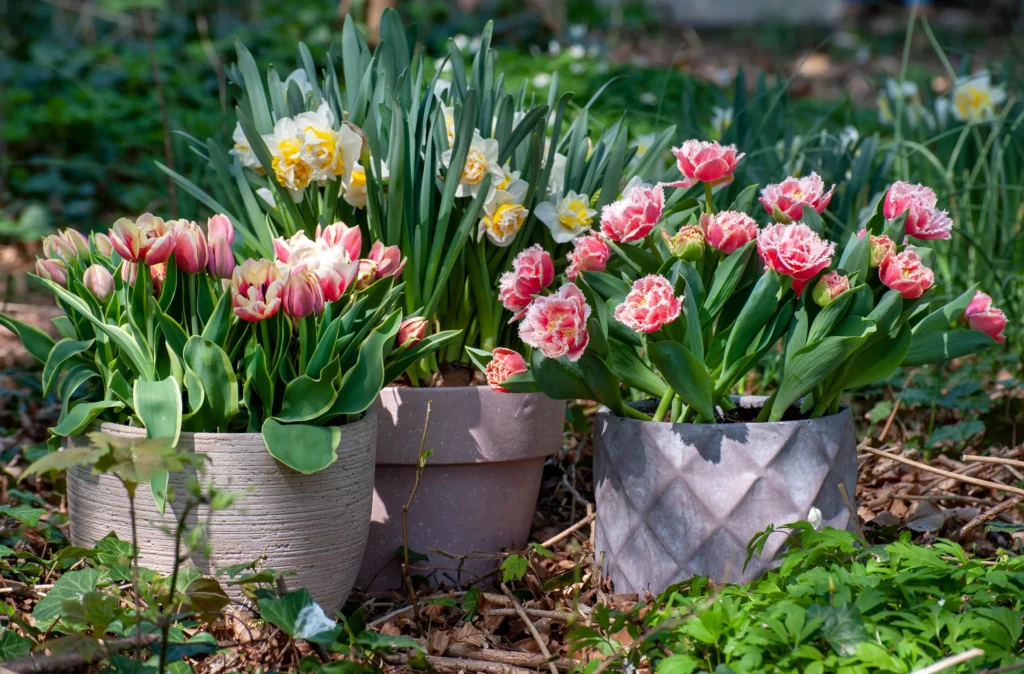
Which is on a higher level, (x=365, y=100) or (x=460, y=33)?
(x=365, y=100)

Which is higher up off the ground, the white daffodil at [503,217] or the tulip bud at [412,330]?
the white daffodil at [503,217]

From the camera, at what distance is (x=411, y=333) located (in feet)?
4.53

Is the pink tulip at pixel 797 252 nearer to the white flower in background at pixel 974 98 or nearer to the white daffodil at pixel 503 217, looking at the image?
the white daffodil at pixel 503 217

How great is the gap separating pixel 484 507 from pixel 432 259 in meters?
0.39

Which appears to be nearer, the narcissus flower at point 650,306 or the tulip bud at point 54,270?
the narcissus flower at point 650,306

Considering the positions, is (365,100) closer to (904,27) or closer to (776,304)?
(776,304)

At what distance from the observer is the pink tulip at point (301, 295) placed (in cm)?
123

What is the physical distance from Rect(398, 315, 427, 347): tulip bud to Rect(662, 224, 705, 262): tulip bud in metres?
0.37

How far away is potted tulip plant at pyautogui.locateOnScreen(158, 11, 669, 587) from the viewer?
4.83 feet

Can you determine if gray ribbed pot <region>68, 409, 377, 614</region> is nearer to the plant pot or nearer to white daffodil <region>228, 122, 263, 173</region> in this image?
the plant pot

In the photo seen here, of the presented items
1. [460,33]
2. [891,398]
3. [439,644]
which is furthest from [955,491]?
Result: [460,33]

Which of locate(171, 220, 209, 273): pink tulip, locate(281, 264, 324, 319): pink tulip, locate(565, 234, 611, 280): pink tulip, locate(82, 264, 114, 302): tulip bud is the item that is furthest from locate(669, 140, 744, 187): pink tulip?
locate(82, 264, 114, 302): tulip bud

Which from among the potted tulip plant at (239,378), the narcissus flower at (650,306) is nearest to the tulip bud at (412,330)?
the potted tulip plant at (239,378)

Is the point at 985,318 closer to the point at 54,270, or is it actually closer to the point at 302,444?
the point at 302,444
